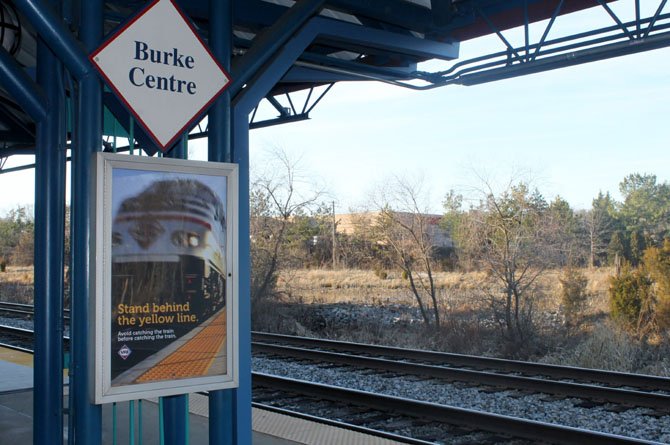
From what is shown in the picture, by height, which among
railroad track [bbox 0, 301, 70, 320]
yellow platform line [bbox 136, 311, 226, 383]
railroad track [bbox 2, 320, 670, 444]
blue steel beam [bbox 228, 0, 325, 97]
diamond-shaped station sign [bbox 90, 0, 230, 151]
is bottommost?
railroad track [bbox 2, 320, 670, 444]

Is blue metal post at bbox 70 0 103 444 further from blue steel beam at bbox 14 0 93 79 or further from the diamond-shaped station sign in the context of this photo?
the diamond-shaped station sign

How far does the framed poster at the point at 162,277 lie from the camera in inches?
143

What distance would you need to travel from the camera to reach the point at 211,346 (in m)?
3.99

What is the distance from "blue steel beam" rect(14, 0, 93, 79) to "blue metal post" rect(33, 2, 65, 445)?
109 cm

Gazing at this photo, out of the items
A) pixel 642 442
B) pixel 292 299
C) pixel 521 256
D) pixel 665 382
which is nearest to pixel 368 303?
pixel 292 299

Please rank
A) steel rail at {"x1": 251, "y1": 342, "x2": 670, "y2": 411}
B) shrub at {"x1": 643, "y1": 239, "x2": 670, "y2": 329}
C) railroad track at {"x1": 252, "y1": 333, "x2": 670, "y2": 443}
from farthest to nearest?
shrub at {"x1": 643, "y1": 239, "x2": 670, "y2": 329}, steel rail at {"x1": 251, "y1": 342, "x2": 670, "y2": 411}, railroad track at {"x1": 252, "y1": 333, "x2": 670, "y2": 443}

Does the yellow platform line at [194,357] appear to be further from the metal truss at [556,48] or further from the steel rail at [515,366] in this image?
the steel rail at [515,366]

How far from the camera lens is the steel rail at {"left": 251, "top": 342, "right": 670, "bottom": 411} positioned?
367 inches

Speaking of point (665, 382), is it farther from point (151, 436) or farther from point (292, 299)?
point (292, 299)

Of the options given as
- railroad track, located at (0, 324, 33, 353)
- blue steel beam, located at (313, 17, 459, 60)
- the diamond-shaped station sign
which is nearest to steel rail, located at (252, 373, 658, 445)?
blue steel beam, located at (313, 17, 459, 60)

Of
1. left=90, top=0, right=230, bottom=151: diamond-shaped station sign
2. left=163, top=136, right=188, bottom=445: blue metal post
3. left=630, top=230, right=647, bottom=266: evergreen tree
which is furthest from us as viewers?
left=630, top=230, right=647, bottom=266: evergreen tree

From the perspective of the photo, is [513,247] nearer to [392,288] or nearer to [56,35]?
[392,288]

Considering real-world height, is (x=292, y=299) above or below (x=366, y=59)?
below

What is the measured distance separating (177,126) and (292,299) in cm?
2029
